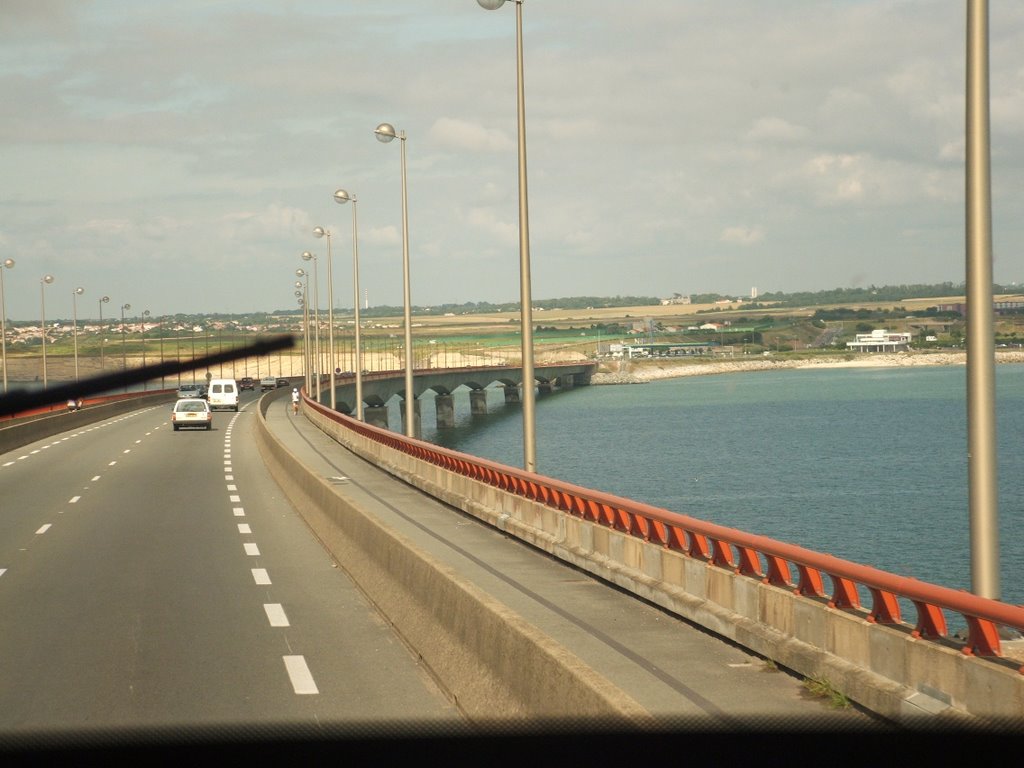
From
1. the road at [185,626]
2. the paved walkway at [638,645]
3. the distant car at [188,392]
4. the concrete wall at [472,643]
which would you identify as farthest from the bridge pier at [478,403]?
the concrete wall at [472,643]

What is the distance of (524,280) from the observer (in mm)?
22312

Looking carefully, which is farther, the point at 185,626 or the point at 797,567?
the point at 185,626

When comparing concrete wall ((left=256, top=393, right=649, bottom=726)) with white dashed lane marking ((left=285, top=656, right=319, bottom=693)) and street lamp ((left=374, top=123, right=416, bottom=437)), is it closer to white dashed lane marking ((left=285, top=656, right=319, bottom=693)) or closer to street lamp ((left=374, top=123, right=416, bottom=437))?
white dashed lane marking ((left=285, top=656, right=319, bottom=693))

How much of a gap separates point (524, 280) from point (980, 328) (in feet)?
44.0

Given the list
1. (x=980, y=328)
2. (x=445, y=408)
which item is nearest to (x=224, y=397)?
(x=445, y=408)

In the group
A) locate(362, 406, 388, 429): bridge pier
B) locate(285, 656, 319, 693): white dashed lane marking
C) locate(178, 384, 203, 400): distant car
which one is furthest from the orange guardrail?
locate(362, 406, 388, 429): bridge pier

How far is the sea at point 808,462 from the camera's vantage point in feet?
138

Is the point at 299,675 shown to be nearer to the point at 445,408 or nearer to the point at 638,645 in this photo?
the point at 638,645

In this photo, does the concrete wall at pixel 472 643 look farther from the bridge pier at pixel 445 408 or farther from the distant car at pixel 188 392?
the bridge pier at pixel 445 408

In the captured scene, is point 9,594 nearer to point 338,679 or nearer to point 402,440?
point 338,679

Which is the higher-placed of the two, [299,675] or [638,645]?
[638,645]

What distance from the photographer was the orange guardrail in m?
6.67

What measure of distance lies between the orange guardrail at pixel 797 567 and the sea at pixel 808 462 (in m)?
4.44

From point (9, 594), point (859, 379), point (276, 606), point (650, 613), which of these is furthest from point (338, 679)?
point (859, 379)
